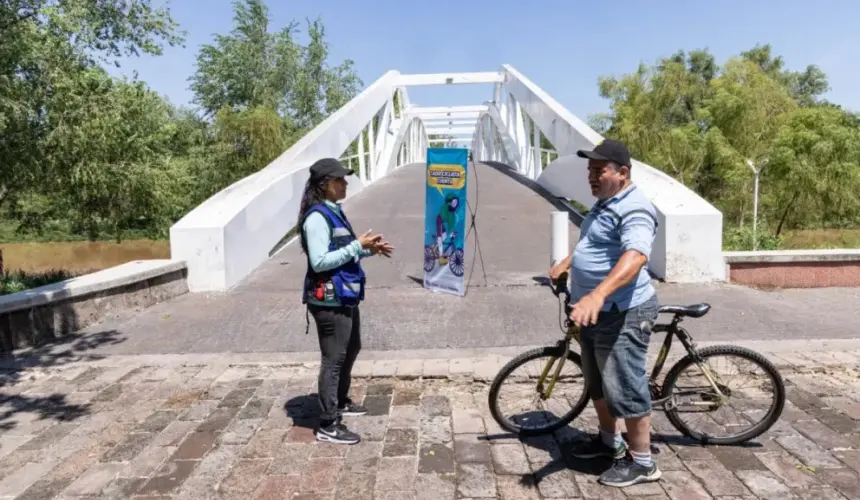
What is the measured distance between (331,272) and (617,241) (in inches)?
60.3

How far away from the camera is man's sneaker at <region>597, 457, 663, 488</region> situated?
10.2 feet

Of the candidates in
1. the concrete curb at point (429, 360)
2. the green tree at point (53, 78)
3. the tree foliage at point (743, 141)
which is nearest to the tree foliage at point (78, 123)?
the green tree at point (53, 78)

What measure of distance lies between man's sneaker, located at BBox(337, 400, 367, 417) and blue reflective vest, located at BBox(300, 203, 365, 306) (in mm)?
829

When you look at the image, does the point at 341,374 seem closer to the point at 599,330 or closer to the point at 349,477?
the point at 349,477

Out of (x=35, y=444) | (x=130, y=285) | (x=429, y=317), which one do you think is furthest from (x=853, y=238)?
(x=35, y=444)

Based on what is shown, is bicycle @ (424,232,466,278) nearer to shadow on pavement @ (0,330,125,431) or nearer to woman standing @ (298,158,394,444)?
shadow on pavement @ (0,330,125,431)

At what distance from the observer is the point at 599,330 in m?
3.03

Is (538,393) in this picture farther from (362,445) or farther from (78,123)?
(78,123)

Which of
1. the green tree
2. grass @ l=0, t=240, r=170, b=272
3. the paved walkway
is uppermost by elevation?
the green tree

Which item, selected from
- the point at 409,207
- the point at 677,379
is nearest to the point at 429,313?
the point at 677,379

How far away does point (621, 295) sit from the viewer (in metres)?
2.95

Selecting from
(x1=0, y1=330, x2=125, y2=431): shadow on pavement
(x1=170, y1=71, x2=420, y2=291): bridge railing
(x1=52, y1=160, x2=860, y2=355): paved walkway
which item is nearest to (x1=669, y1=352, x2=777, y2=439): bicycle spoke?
(x1=52, y1=160, x2=860, y2=355): paved walkway

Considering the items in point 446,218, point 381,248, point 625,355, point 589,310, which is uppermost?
point 446,218

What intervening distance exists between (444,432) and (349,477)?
0.73 m
